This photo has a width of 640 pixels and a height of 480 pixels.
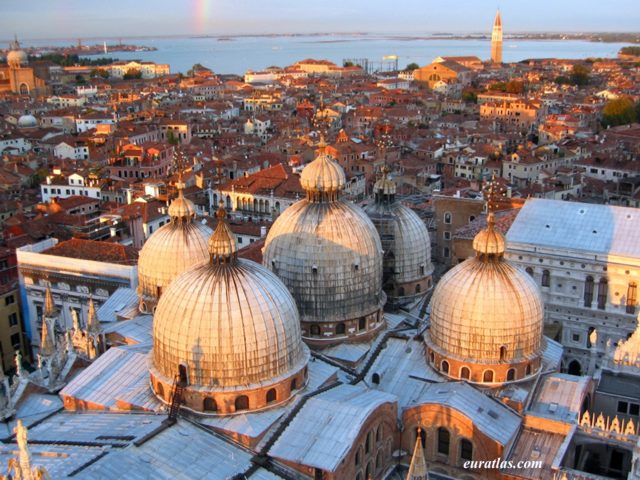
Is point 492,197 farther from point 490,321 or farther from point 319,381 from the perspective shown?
point 319,381

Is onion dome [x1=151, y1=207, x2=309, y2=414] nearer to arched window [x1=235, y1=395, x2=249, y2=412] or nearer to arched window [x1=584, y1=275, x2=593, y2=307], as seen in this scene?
arched window [x1=235, y1=395, x2=249, y2=412]

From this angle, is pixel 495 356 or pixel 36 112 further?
pixel 36 112

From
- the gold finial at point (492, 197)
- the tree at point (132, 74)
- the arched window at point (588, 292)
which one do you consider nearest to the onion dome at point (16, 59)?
the tree at point (132, 74)

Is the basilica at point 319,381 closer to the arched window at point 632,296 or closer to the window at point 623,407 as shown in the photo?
the window at point 623,407

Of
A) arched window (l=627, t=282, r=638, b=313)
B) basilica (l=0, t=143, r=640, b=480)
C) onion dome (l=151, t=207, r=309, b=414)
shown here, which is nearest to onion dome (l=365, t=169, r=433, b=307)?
basilica (l=0, t=143, r=640, b=480)

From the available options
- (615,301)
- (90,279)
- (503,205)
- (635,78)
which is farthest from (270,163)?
(635,78)

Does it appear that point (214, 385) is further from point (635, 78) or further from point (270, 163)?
point (635, 78)
